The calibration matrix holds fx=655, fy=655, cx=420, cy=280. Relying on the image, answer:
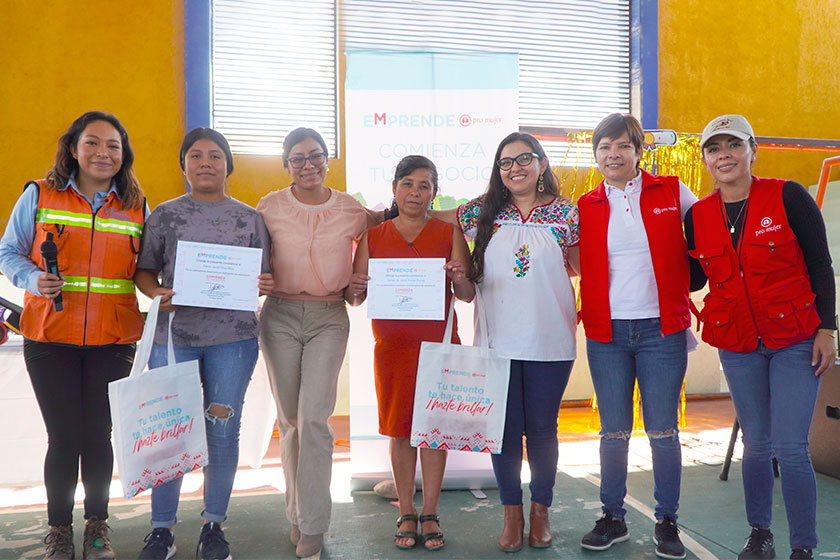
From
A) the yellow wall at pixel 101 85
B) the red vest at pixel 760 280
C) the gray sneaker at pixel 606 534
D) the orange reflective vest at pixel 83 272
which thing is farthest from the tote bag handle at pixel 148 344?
the yellow wall at pixel 101 85

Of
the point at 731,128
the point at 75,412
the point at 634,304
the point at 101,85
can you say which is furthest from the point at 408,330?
the point at 101,85

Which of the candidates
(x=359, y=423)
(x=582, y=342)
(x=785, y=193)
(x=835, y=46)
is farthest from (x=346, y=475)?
(x=835, y=46)

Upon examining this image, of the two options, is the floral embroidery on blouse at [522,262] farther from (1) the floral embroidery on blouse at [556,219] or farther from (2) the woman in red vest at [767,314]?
(2) the woman in red vest at [767,314]

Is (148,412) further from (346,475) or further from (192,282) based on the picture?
(346,475)

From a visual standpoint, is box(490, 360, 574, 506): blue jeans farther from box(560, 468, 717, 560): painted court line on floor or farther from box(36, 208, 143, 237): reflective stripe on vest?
box(36, 208, 143, 237): reflective stripe on vest

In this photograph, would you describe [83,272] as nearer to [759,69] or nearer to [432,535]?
[432,535]

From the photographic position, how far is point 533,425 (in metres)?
2.55

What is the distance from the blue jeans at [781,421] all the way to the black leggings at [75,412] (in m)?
2.29

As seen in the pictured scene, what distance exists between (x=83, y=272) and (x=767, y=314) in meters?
2.41

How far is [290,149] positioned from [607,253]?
4.26 ft

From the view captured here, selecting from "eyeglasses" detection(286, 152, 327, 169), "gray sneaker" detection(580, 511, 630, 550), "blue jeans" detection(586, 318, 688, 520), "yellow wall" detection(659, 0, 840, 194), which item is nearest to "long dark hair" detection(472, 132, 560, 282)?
"blue jeans" detection(586, 318, 688, 520)

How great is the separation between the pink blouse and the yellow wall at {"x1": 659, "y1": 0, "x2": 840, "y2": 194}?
4.97m

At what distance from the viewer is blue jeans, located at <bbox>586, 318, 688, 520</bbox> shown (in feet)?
8.02
